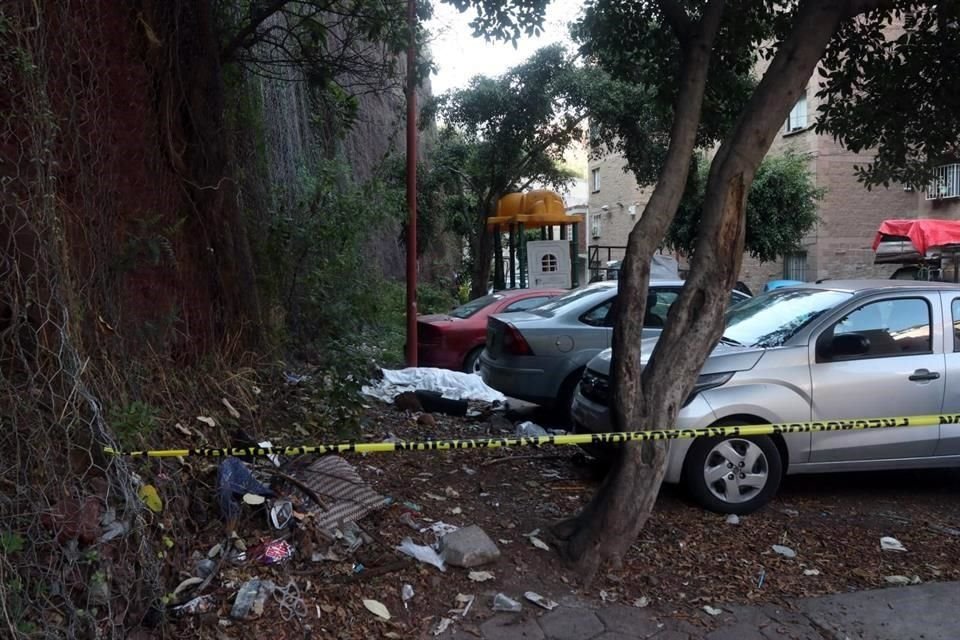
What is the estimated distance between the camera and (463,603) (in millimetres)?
4152

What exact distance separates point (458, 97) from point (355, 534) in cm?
1478

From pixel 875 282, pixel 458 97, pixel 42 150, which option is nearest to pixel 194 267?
pixel 42 150

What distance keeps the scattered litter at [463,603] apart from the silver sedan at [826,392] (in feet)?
6.15

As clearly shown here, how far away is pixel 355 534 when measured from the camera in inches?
181

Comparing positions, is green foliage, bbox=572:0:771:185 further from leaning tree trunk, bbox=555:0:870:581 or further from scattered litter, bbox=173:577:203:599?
scattered litter, bbox=173:577:203:599

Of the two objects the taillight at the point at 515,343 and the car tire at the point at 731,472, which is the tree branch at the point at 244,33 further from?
the car tire at the point at 731,472

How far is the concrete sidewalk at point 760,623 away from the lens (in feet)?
13.1

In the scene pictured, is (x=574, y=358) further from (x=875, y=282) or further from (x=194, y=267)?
(x=194, y=267)

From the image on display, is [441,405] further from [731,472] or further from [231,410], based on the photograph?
[731,472]

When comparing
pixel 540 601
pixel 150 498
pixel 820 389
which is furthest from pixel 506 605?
pixel 820 389

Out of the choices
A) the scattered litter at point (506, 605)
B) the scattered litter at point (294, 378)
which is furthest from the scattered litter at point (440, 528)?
the scattered litter at point (294, 378)

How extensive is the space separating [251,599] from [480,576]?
3.88ft

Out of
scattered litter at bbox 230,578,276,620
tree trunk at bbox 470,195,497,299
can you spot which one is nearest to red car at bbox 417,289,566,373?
scattered litter at bbox 230,578,276,620

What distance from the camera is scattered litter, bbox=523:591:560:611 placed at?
4.18 m
